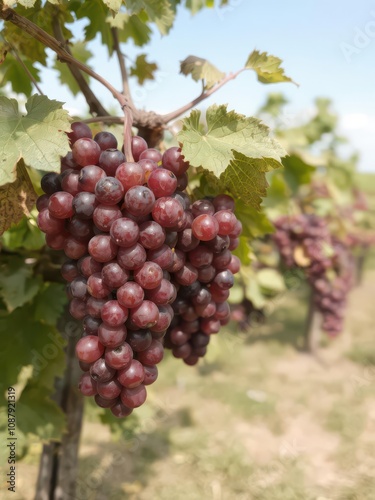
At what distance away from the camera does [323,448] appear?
4.32 m

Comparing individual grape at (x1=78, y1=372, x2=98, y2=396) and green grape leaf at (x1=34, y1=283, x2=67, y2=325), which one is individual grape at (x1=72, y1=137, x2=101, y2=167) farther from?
green grape leaf at (x1=34, y1=283, x2=67, y2=325)

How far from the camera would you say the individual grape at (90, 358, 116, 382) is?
1203mm

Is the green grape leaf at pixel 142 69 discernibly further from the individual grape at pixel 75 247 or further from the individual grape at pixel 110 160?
the individual grape at pixel 75 247

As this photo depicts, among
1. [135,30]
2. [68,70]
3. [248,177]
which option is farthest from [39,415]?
[135,30]

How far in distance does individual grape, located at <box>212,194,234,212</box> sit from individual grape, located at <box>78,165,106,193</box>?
37cm

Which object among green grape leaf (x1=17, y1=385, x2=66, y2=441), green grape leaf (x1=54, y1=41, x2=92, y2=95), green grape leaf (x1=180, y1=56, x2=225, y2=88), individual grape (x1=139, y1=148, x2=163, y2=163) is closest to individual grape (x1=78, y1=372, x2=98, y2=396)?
individual grape (x1=139, y1=148, x2=163, y2=163)

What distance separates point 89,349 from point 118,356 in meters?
0.09

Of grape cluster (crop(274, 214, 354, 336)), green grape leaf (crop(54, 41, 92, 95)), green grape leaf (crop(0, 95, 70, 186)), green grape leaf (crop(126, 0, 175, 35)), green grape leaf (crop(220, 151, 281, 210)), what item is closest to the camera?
green grape leaf (crop(0, 95, 70, 186))

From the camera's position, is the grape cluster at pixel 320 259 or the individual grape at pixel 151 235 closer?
the individual grape at pixel 151 235

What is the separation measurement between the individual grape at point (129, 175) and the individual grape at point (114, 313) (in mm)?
304

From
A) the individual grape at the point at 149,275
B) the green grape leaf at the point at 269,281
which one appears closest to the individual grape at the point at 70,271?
the individual grape at the point at 149,275

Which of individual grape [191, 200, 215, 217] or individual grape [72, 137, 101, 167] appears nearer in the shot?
individual grape [72, 137, 101, 167]

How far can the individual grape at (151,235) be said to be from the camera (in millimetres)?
1166

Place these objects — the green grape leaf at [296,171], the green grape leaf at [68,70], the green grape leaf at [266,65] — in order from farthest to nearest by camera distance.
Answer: the green grape leaf at [296,171] < the green grape leaf at [68,70] < the green grape leaf at [266,65]
